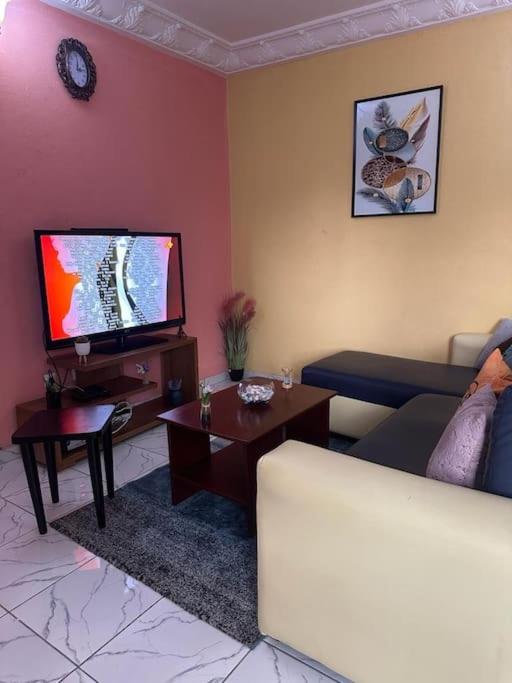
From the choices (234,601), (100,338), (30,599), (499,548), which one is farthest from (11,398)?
(499,548)

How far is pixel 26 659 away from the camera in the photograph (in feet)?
4.67

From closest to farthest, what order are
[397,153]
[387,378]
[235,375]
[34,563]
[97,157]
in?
[34,563] → [387,378] → [97,157] → [397,153] → [235,375]

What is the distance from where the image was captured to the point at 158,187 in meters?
3.46

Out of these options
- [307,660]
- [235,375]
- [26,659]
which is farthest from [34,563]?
[235,375]

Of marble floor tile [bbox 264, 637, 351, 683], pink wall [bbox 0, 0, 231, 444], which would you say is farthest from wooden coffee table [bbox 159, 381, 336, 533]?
pink wall [bbox 0, 0, 231, 444]

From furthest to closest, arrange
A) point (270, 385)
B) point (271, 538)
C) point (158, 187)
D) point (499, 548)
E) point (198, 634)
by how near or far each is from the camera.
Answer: point (158, 187) < point (270, 385) < point (198, 634) < point (271, 538) < point (499, 548)

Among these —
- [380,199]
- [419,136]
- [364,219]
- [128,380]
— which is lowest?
[128,380]

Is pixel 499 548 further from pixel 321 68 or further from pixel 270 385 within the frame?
pixel 321 68

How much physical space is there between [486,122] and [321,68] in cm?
131

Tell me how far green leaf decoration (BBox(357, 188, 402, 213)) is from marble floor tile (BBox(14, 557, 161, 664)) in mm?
2862

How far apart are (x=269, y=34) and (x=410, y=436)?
3.14 m

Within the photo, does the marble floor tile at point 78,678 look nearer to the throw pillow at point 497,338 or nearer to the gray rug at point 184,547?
the gray rug at point 184,547

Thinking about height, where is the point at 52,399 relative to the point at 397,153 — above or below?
below

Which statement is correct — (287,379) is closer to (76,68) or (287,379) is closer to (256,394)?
(256,394)
